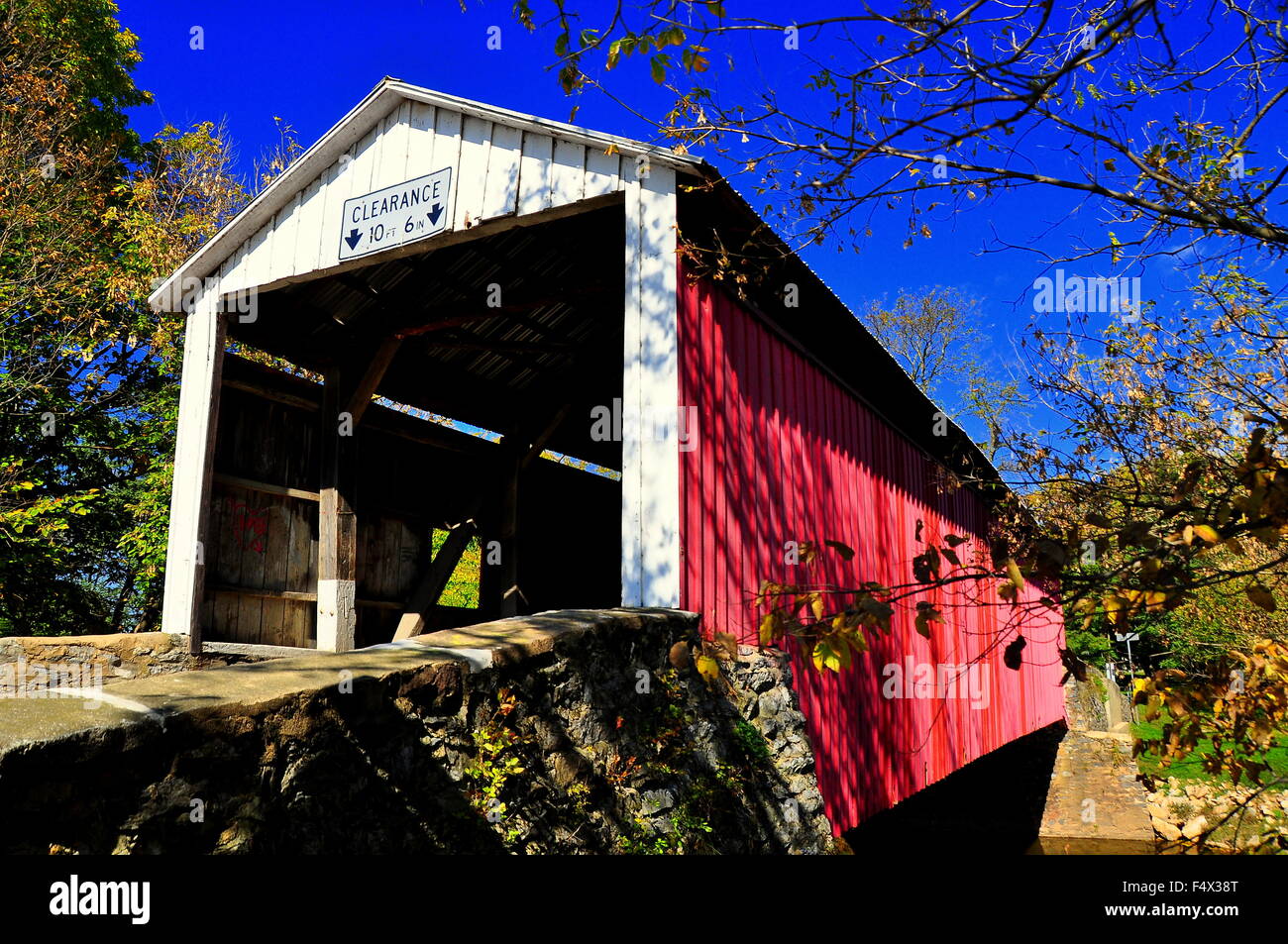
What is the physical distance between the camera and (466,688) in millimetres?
3367

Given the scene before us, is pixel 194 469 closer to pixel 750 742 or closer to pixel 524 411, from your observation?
pixel 524 411

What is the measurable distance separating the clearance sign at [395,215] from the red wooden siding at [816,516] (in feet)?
5.96

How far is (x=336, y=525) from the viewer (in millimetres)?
7844

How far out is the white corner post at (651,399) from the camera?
5.04 metres

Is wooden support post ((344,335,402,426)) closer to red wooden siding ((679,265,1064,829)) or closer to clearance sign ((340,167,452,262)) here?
clearance sign ((340,167,452,262))

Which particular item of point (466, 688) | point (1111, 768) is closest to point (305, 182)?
point (466, 688)

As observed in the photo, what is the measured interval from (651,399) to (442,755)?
8.38 ft

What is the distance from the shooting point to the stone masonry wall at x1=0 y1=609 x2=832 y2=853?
2229 mm

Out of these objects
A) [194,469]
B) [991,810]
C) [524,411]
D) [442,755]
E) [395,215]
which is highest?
[395,215]

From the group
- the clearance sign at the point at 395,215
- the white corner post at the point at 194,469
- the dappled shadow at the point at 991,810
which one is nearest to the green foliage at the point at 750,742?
the clearance sign at the point at 395,215

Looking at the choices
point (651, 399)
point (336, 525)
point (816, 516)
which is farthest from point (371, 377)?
point (816, 516)

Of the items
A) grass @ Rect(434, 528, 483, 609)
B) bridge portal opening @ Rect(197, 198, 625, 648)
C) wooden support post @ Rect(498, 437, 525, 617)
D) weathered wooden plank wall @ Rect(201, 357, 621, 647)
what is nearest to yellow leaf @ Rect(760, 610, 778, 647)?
bridge portal opening @ Rect(197, 198, 625, 648)
